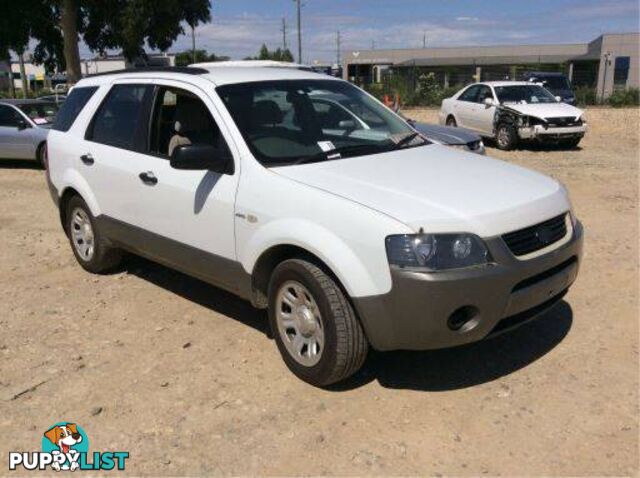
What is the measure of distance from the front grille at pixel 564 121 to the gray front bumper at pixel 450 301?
11.5 meters

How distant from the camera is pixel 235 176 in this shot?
4.11 metres

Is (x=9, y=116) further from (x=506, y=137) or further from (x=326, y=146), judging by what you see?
(x=326, y=146)

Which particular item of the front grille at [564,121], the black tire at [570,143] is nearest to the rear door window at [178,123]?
the front grille at [564,121]

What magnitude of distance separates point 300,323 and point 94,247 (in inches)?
110

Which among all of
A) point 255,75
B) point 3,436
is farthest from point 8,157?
point 3,436

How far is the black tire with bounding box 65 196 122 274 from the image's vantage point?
576cm

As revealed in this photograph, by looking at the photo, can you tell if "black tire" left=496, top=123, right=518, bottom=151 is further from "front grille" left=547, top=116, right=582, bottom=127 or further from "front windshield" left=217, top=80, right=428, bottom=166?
"front windshield" left=217, top=80, right=428, bottom=166

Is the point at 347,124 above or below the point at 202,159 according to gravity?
above

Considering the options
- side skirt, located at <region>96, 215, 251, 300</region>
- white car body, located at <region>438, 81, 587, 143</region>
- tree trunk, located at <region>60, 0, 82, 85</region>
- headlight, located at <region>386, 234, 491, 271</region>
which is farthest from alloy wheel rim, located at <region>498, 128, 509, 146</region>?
tree trunk, located at <region>60, 0, 82, 85</region>

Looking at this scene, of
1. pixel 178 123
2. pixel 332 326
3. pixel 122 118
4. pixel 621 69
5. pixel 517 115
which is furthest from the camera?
pixel 621 69

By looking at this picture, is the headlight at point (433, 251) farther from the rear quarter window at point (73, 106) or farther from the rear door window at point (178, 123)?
the rear quarter window at point (73, 106)

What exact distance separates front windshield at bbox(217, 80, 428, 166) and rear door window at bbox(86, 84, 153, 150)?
0.91m

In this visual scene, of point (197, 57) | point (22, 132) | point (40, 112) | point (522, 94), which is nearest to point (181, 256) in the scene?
point (22, 132)

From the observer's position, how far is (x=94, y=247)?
586cm
